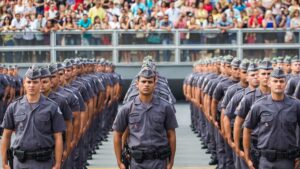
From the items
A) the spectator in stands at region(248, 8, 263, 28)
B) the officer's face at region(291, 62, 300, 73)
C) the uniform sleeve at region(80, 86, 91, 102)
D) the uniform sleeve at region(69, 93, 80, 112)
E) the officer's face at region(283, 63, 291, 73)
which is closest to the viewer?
the uniform sleeve at region(69, 93, 80, 112)

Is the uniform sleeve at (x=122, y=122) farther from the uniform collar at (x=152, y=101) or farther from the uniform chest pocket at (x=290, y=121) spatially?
the uniform chest pocket at (x=290, y=121)

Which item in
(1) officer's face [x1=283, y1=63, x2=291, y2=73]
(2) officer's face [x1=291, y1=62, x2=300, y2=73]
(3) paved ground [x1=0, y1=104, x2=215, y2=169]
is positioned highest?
(2) officer's face [x1=291, y1=62, x2=300, y2=73]

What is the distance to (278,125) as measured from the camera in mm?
11102

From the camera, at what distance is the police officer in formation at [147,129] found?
11.0 m

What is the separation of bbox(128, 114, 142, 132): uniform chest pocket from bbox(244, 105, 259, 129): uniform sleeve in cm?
125

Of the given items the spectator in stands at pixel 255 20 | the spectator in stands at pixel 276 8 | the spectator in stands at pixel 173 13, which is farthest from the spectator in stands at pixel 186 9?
the spectator in stands at pixel 276 8

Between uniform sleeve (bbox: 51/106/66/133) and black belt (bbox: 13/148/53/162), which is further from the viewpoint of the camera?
uniform sleeve (bbox: 51/106/66/133)

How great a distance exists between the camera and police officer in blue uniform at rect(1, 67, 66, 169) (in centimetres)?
1102

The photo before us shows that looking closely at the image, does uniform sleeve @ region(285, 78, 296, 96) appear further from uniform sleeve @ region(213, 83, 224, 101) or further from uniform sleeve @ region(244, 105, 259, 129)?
uniform sleeve @ region(244, 105, 259, 129)

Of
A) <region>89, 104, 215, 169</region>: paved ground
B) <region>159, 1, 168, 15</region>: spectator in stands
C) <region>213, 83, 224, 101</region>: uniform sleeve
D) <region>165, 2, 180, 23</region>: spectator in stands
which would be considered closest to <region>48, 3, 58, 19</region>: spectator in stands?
<region>159, 1, 168, 15</region>: spectator in stands

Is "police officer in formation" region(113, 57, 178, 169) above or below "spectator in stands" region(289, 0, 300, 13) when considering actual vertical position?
below

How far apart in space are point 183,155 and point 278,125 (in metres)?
8.75

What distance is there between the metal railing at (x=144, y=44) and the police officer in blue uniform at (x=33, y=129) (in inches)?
905

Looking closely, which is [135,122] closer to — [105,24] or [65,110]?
[65,110]
